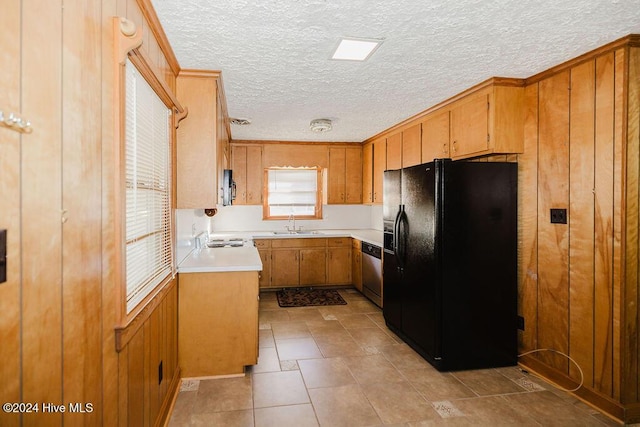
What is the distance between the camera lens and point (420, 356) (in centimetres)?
323

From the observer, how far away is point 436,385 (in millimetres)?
2730

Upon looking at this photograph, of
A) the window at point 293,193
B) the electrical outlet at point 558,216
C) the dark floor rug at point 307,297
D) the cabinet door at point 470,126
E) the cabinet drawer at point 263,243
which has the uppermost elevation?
the cabinet door at point 470,126

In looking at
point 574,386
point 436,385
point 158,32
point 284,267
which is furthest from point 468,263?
point 284,267

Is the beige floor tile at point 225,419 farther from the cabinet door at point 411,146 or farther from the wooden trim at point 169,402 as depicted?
the cabinet door at point 411,146

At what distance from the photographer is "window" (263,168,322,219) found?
20.0 feet

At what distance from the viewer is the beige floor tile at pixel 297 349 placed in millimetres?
3221

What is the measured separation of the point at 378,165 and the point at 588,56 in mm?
3109

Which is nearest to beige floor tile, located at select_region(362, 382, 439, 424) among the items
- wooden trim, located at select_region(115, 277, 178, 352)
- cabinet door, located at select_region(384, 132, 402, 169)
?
wooden trim, located at select_region(115, 277, 178, 352)

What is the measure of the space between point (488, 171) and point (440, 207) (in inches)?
21.0

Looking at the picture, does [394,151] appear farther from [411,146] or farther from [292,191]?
[292,191]

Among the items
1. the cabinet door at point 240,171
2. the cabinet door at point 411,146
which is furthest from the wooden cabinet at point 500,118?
the cabinet door at point 240,171

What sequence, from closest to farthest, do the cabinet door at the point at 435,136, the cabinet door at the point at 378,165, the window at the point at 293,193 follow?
the cabinet door at the point at 435,136
the cabinet door at the point at 378,165
the window at the point at 293,193

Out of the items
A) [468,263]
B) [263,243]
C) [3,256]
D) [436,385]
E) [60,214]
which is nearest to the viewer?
[3,256]

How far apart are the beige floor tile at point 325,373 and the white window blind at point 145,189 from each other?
1.37m
